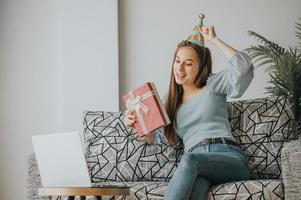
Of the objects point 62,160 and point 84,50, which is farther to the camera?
point 84,50

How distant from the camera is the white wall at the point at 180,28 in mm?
3848

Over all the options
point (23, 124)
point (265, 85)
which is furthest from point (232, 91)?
point (23, 124)

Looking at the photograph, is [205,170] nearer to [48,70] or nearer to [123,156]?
[123,156]

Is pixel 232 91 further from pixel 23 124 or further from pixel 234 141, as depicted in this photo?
pixel 23 124

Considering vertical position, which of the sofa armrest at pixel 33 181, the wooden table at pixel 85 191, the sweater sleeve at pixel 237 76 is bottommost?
the sofa armrest at pixel 33 181

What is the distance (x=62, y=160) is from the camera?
7.17 ft

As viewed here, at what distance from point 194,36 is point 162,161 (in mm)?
626

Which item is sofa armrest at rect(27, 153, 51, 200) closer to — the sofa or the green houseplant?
the sofa

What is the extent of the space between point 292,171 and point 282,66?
1.34 meters

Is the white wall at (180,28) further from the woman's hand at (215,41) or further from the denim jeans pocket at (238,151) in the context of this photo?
the denim jeans pocket at (238,151)

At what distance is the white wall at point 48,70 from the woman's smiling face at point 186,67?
95cm

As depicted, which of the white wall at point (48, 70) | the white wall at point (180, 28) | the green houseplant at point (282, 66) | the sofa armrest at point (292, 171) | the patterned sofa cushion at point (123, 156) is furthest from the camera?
the white wall at point (180, 28)

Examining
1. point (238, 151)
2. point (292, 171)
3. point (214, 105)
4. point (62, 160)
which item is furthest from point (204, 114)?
point (62, 160)

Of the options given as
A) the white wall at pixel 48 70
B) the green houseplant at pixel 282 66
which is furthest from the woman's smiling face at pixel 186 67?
the white wall at pixel 48 70
